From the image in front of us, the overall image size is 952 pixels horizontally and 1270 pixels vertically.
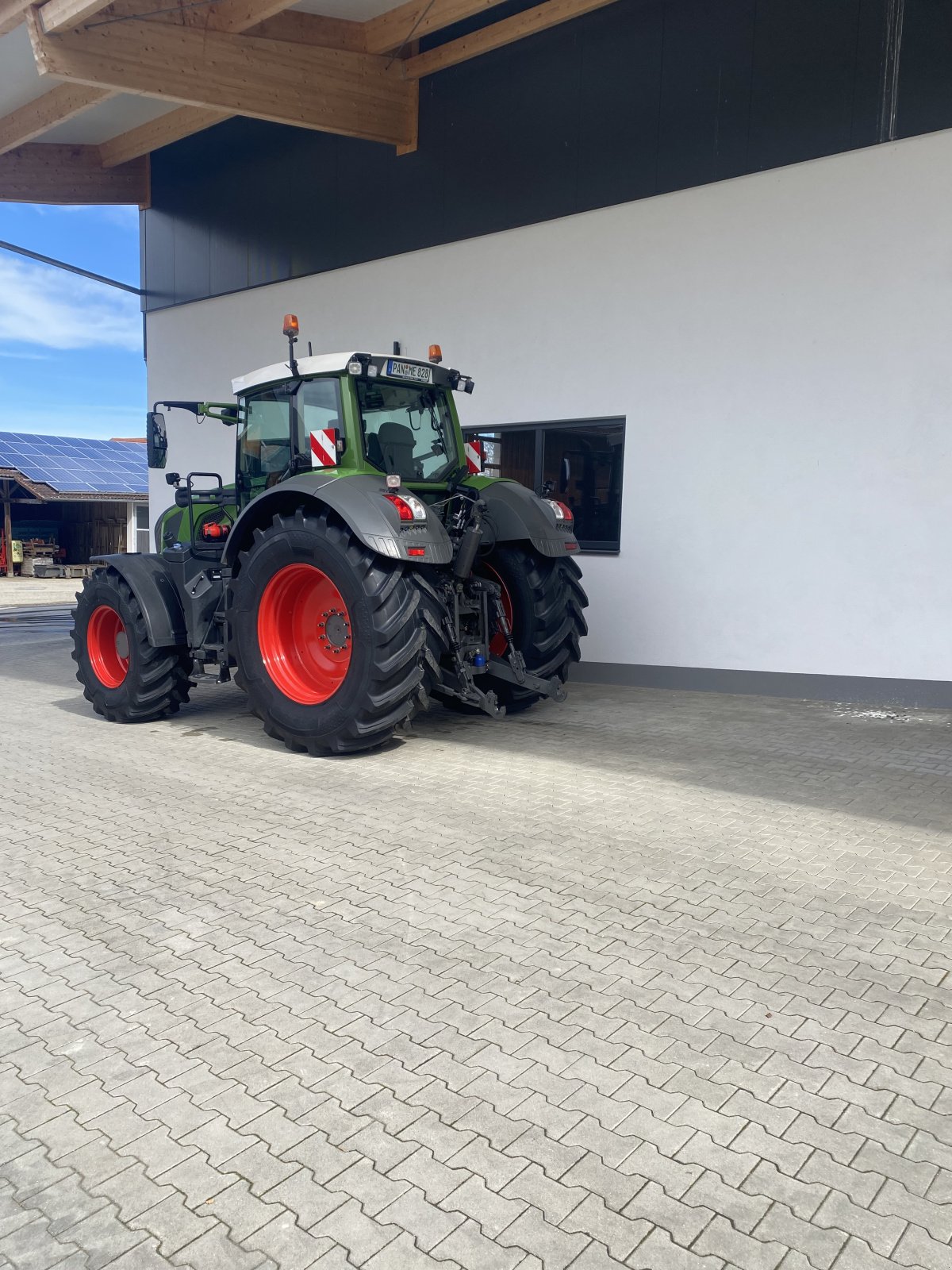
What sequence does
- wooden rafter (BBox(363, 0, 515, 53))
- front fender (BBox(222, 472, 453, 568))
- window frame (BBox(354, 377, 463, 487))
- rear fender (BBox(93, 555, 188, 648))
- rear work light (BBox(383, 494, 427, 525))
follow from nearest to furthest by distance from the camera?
front fender (BBox(222, 472, 453, 568)) < rear work light (BBox(383, 494, 427, 525)) < window frame (BBox(354, 377, 463, 487)) < rear fender (BBox(93, 555, 188, 648)) < wooden rafter (BBox(363, 0, 515, 53))

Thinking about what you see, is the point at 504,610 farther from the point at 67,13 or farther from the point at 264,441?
the point at 67,13

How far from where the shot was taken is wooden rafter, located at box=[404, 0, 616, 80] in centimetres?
923

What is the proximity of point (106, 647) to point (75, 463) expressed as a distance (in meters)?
26.9

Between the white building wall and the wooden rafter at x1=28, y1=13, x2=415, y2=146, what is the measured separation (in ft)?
5.76

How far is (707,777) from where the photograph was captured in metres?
5.88

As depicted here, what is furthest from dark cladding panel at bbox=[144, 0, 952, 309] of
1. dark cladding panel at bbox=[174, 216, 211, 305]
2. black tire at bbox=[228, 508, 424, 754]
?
black tire at bbox=[228, 508, 424, 754]

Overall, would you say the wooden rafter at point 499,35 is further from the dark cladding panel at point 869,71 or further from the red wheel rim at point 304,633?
the red wheel rim at point 304,633

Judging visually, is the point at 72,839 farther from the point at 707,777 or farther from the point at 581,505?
the point at 581,505

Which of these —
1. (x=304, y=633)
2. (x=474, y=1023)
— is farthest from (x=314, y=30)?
(x=474, y=1023)

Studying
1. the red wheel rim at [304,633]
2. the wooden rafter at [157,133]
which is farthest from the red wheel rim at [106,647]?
the wooden rafter at [157,133]

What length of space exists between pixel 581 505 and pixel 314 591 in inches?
155

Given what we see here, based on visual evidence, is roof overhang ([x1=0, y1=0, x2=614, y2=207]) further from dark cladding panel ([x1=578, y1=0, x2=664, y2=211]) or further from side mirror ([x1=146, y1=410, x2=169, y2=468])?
side mirror ([x1=146, y1=410, x2=169, y2=468])

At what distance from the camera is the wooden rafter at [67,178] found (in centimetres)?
1371

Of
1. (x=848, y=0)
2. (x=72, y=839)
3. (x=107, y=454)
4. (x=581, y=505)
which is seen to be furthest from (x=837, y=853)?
(x=107, y=454)
